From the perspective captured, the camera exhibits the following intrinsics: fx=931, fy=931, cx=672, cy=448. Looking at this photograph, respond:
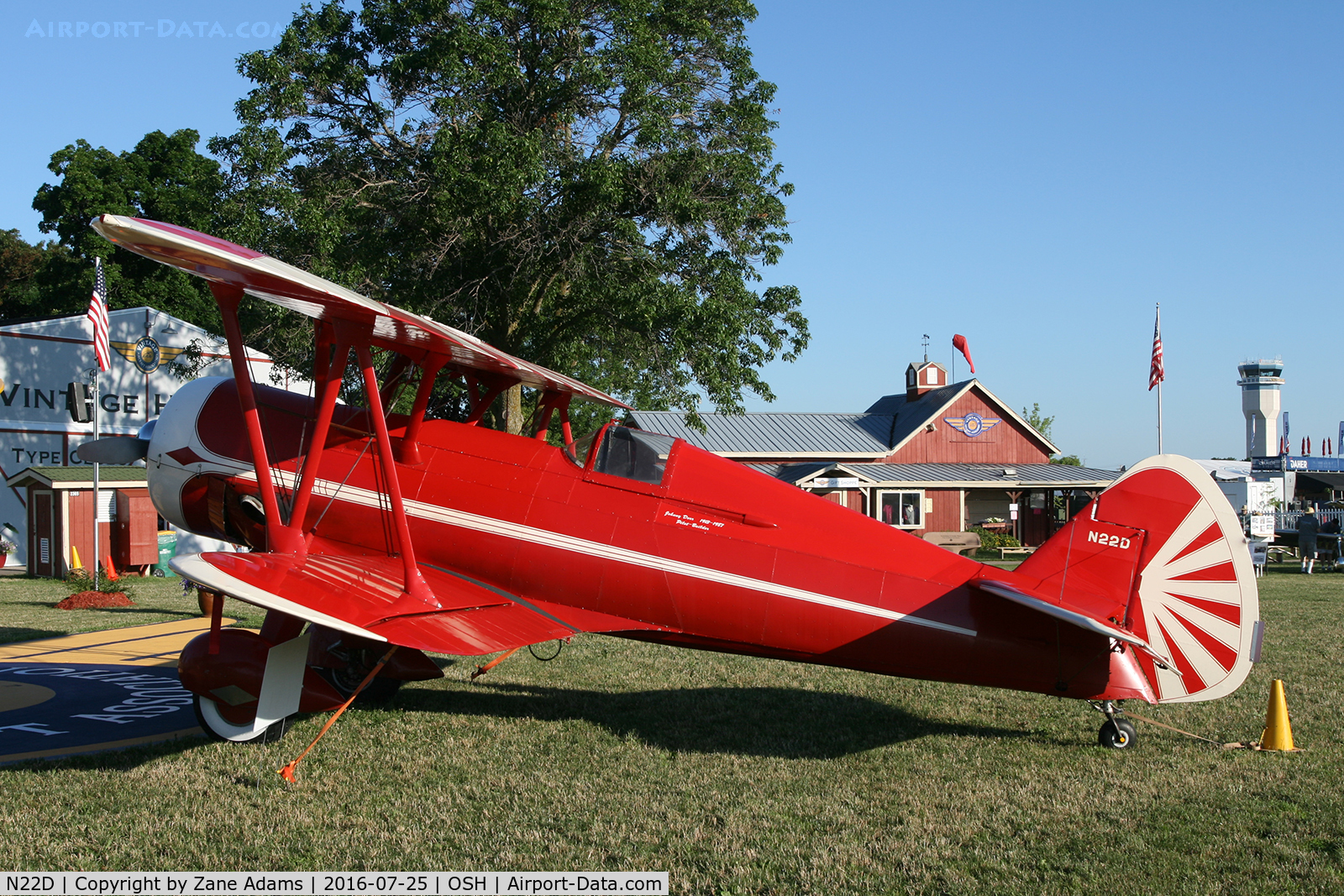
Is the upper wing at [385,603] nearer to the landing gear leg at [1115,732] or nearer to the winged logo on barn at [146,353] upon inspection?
the landing gear leg at [1115,732]

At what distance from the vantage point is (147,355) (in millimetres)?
23531

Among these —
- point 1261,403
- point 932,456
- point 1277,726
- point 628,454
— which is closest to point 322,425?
point 628,454

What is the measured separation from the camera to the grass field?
4.32m

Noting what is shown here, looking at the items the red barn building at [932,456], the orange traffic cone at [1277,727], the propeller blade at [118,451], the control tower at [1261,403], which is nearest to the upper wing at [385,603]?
the propeller blade at [118,451]

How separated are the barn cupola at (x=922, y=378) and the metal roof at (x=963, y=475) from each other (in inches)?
203

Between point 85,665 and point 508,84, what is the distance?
12.4m

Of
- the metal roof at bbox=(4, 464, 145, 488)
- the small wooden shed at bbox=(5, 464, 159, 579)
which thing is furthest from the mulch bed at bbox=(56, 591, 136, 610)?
the metal roof at bbox=(4, 464, 145, 488)

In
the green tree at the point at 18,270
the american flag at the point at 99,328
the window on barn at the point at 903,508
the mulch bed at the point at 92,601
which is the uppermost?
the green tree at the point at 18,270

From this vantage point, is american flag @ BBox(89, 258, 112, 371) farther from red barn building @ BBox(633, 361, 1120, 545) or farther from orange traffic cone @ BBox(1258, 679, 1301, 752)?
red barn building @ BBox(633, 361, 1120, 545)

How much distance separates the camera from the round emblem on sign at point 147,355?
23422 mm

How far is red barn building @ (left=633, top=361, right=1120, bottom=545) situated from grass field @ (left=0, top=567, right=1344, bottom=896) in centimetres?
2567

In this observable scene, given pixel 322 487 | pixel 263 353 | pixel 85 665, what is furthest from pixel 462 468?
pixel 263 353

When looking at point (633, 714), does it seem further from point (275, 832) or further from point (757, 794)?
point (275, 832)

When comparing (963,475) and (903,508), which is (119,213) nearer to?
(903,508)
